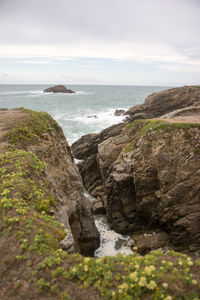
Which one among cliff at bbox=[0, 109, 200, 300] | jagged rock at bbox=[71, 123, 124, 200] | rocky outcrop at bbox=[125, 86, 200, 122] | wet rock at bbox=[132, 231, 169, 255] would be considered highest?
rocky outcrop at bbox=[125, 86, 200, 122]

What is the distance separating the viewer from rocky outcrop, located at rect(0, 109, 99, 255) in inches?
533

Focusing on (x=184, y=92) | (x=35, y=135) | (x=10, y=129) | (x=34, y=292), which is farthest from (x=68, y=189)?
Result: (x=184, y=92)

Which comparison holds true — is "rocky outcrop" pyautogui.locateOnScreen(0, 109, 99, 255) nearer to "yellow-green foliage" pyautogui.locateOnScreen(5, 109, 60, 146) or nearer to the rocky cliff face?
"yellow-green foliage" pyautogui.locateOnScreen(5, 109, 60, 146)

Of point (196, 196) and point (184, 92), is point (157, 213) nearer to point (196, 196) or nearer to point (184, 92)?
point (196, 196)

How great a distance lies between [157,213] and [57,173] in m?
9.16

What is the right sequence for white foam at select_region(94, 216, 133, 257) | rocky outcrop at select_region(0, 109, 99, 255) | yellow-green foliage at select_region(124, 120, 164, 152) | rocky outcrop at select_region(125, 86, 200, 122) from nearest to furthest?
1. rocky outcrop at select_region(0, 109, 99, 255)
2. white foam at select_region(94, 216, 133, 257)
3. yellow-green foliage at select_region(124, 120, 164, 152)
4. rocky outcrop at select_region(125, 86, 200, 122)

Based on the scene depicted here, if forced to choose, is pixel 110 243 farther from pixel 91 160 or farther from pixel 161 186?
pixel 91 160

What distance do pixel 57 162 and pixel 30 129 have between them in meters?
3.25

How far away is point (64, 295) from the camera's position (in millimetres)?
5320

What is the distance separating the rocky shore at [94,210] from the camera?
5527 millimetres

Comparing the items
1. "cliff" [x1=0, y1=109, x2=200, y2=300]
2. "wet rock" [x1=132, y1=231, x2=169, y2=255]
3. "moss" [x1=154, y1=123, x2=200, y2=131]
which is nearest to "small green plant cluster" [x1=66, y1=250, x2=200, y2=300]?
"cliff" [x1=0, y1=109, x2=200, y2=300]

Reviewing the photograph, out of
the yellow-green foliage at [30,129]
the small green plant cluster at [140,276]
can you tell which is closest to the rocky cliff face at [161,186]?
the yellow-green foliage at [30,129]

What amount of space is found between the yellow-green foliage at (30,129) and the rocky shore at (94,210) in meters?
0.07

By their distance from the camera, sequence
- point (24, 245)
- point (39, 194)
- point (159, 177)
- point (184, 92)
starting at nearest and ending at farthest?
point (24, 245) → point (39, 194) → point (159, 177) → point (184, 92)
